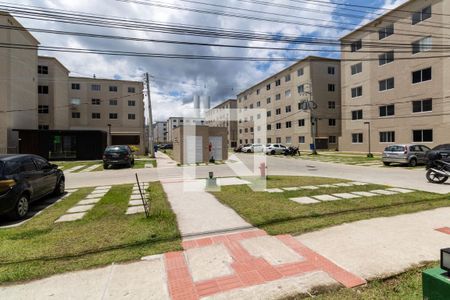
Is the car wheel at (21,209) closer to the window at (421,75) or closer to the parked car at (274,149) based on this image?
the window at (421,75)

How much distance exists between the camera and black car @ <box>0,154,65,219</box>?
6.15 m

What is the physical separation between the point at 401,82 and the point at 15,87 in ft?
143

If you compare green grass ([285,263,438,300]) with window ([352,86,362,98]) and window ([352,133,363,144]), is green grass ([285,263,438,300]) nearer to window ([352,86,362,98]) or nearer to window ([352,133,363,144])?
window ([352,133,363,144])

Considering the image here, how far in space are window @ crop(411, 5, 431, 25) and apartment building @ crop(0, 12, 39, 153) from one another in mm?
39561

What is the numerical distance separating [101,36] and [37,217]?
6.70 m

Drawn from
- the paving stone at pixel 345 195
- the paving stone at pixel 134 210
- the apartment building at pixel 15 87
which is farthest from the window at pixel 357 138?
the apartment building at pixel 15 87

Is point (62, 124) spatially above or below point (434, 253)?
above

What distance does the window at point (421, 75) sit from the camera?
28016 mm

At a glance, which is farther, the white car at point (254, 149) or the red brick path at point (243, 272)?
the white car at point (254, 149)

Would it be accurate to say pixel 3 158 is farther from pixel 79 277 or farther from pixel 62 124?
pixel 62 124

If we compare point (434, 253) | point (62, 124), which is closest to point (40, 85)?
point (62, 124)

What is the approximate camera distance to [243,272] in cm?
357

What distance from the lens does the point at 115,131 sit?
49.1m

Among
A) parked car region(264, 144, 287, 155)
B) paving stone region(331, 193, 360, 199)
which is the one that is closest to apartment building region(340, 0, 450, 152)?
parked car region(264, 144, 287, 155)
